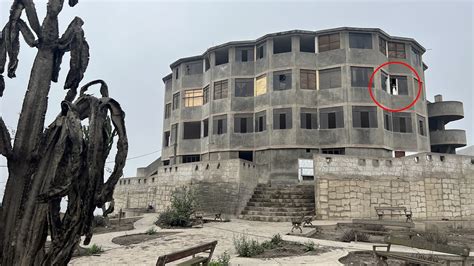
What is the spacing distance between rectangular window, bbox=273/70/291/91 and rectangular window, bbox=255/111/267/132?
96.2 inches

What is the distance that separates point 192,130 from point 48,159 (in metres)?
29.4

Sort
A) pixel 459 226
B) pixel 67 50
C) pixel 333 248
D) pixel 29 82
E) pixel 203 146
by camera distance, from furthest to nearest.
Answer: pixel 203 146 → pixel 459 226 → pixel 333 248 → pixel 67 50 → pixel 29 82

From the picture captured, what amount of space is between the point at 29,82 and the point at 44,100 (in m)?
0.24

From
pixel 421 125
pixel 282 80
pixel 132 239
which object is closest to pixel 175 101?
pixel 282 80

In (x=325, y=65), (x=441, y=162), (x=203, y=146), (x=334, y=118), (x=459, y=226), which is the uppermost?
(x=325, y=65)

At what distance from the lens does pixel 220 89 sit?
1188 inches

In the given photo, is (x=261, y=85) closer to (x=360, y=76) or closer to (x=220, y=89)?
(x=220, y=89)

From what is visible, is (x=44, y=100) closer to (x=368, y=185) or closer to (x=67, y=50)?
(x=67, y=50)

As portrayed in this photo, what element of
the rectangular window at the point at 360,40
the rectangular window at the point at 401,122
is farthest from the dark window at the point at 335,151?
the rectangular window at the point at 360,40

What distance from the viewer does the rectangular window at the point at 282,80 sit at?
27359 millimetres

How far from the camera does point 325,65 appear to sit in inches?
1075

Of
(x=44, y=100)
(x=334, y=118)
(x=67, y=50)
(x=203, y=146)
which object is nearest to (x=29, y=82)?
(x=44, y=100)

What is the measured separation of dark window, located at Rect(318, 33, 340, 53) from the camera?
27.3 m

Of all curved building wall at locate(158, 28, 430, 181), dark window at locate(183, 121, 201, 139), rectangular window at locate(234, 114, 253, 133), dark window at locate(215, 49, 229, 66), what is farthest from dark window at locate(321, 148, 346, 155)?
dark window at locate(215, 49, 229, 66)
